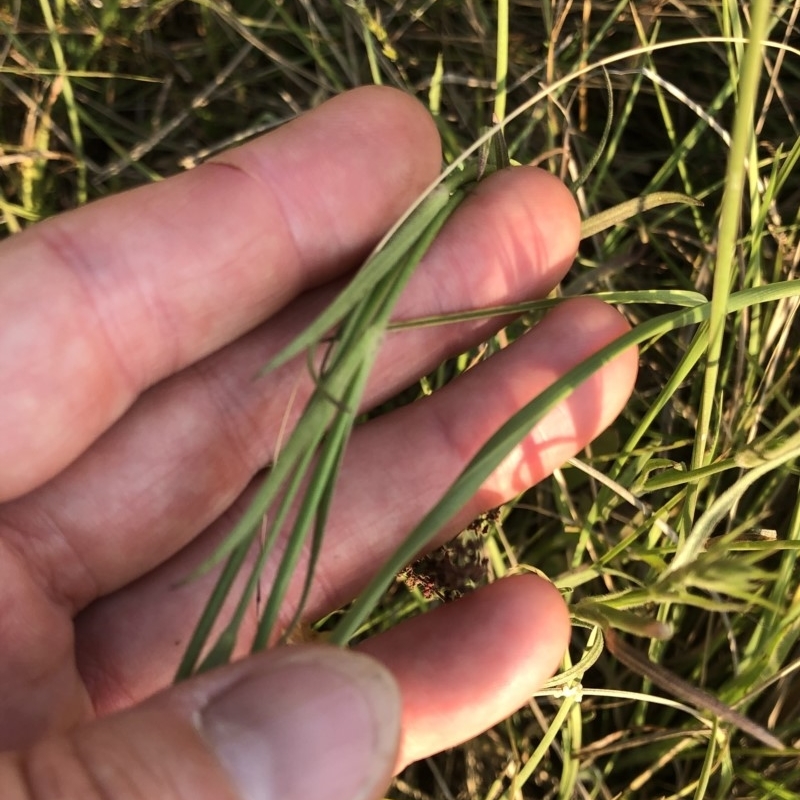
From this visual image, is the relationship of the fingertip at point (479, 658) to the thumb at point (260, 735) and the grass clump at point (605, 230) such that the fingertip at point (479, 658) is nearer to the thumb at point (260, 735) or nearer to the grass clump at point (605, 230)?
the grass clump at point (605, 230)

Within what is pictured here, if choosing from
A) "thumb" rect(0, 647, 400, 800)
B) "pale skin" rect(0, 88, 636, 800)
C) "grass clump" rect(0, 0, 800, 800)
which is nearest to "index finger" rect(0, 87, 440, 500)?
"pale skin" rect(0, 88, 636, 800)

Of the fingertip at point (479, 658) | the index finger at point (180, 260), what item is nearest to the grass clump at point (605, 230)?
the fingertip at point (479, 658)

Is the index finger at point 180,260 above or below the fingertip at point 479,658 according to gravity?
above

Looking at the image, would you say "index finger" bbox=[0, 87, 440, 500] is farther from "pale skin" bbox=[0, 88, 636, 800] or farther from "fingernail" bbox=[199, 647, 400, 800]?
"fingernail" bbox=[199, 647, 400, 800]

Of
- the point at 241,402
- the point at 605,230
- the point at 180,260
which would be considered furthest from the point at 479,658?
the point at 605,230

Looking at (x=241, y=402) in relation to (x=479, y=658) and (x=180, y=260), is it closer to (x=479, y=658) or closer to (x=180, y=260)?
(x=180, y=260)

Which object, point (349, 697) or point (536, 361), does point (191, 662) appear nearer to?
point (349, 697)

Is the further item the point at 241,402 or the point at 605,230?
the point at 605,230
